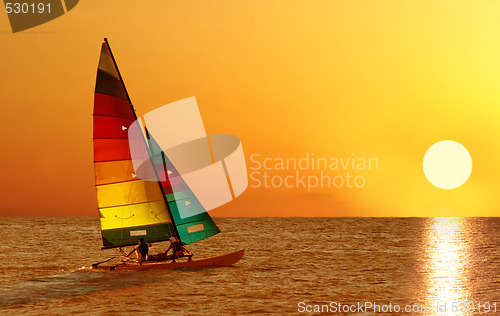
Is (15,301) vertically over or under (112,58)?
under

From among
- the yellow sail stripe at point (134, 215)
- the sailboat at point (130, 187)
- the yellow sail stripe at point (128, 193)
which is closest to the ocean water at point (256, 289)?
the sailboat at point (130, 187)

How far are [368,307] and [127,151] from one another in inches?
539

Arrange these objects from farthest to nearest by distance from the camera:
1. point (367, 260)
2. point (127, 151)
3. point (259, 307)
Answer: point (367, 260) → point (127, 151) → point (259, 307)

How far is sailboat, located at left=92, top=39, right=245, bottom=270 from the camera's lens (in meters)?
30.6

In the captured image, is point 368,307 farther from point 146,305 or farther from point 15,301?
point 15,301

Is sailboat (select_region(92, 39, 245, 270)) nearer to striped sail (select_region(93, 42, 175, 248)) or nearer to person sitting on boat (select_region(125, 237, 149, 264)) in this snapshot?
striped sail (select_region(93, 42, 175, 248))

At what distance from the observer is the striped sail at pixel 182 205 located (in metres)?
31.7

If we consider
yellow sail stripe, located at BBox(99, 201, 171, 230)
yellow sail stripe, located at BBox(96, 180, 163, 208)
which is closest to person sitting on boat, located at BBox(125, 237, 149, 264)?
yellow sail stripe, located at BBox(99, 201, 171, 230)

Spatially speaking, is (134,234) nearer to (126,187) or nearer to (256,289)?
(126,187)

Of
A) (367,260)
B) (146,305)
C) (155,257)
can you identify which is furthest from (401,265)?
(146,305)

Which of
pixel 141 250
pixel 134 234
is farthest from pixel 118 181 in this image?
pixel 141 250

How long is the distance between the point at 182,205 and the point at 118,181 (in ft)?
11.2

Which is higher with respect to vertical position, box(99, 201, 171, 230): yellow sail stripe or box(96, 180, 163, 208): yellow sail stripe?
box(96, 180, 163, 208): yellow sail stripe

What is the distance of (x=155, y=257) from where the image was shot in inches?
1249
